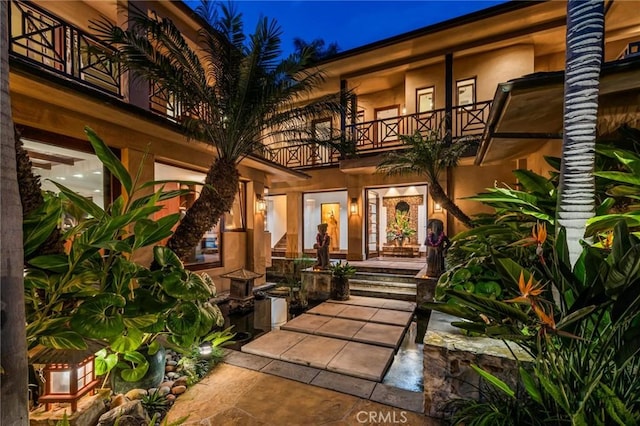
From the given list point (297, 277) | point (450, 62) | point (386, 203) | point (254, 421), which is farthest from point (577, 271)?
point (386, 203)

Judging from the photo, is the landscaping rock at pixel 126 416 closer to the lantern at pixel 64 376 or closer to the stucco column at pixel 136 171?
the lantern at pixel 64 376

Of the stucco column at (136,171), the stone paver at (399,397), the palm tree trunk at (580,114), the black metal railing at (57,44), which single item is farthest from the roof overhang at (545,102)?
the stucco column at (136,171)

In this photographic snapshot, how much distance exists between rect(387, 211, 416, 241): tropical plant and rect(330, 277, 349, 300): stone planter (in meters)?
7.97

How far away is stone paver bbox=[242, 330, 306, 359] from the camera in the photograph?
3852mm

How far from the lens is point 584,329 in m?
1.68

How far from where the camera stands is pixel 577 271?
5.65 feet

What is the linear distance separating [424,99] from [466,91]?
1.36 m

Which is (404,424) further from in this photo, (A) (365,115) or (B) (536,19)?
(A) (365,115)

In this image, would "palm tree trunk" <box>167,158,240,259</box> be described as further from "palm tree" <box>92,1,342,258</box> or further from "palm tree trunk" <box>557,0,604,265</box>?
"palm tree trunk" <box>557,0,604,265</box>

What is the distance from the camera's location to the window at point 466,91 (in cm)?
921

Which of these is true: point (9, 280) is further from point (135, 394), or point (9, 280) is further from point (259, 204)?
point (259, 204)

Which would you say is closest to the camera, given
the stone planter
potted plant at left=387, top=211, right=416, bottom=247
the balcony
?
the stone planter

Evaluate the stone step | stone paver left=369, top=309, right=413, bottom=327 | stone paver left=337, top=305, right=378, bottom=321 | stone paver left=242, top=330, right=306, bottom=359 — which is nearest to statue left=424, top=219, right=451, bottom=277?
the stone step

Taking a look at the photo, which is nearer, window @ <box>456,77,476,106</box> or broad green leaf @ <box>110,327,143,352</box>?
broad green leaf @ <box>110,327,143,352</box>
